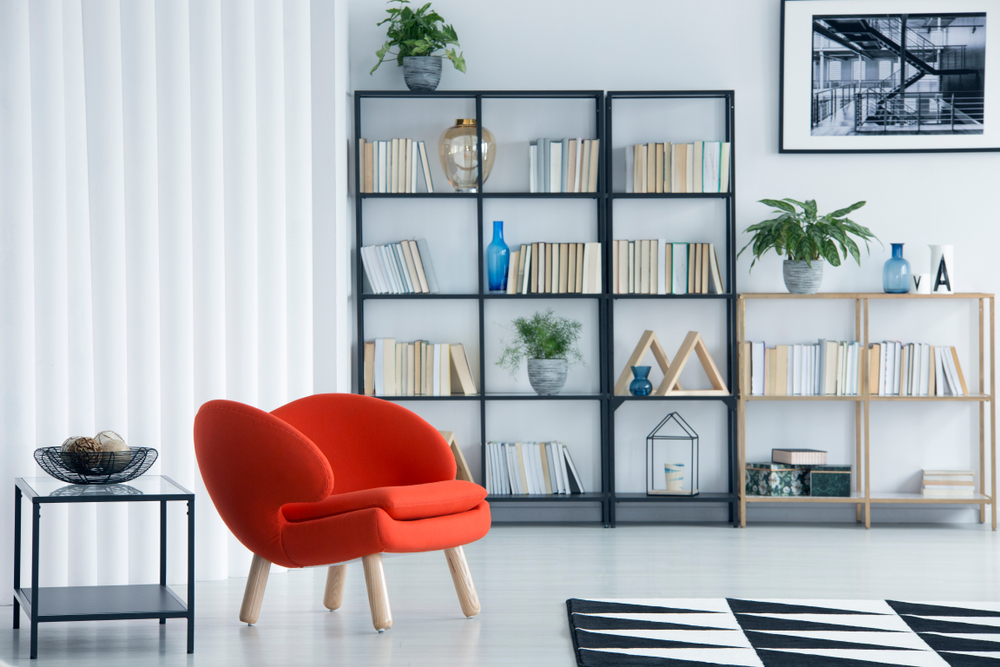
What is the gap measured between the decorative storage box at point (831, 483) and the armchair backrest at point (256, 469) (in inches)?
103

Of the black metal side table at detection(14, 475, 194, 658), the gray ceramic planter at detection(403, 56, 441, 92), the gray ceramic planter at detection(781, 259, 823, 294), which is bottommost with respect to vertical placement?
the black metal side table at detection(14, 475, 194, 658)

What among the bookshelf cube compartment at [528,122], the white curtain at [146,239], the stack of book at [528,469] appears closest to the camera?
the white curtain at [146,239]

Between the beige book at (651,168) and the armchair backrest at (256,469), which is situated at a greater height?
the beige book at (651,168)

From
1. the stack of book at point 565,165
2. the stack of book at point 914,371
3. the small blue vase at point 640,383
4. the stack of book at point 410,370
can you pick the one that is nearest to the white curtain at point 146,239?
the stack of book at point 410,370

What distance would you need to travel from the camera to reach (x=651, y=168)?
449cm

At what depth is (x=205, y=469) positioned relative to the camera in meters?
2.88

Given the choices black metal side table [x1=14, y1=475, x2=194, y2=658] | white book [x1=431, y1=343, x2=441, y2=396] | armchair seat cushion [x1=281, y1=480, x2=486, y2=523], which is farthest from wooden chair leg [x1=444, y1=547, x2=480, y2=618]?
white book [x1=431, y1=343, x2=441, y2=396]

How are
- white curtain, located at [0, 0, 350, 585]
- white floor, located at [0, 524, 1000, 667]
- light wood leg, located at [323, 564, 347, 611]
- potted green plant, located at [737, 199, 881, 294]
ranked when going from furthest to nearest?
potted green plant, located at [737, 199, 881, 294]
white curtain, located at [0, 0, 350, 585]
light wood leg, located at [323, 564, 347, 611]
white floor, located at [0, 524, 1000, 667]

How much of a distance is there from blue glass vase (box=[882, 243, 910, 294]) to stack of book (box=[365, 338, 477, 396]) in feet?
6.58

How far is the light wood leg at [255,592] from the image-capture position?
2.89 m

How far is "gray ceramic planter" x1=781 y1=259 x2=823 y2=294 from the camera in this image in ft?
14.4

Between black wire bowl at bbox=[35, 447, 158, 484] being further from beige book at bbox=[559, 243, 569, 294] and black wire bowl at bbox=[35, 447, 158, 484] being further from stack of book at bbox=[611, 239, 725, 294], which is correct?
stack of book at bbox=[611, 239, 725, 294]

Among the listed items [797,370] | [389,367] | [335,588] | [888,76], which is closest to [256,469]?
[335,588]

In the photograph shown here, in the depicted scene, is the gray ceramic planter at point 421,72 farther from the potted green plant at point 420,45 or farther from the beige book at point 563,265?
the beige book at point 563,265
